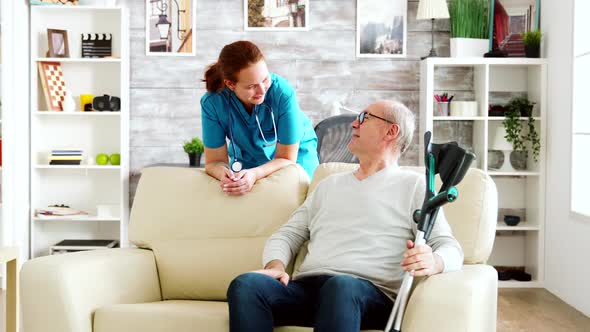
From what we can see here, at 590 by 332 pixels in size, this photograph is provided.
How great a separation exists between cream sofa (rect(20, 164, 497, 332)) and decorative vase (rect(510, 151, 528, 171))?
2.66m

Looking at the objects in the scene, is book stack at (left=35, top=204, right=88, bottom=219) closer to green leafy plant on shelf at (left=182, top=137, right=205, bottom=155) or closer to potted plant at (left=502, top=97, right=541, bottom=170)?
green leafy plant on shelf at (left=182, top=137, right=205, bottom=155)

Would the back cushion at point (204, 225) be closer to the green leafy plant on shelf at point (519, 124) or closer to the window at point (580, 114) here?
the window at point (580, 114)

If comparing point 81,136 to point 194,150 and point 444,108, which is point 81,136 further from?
point 444,108

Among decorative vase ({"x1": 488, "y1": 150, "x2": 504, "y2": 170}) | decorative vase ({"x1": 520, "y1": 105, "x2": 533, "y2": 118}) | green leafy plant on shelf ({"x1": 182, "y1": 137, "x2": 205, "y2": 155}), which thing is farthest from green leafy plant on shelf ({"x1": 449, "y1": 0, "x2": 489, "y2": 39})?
green leafy plant on shelf ({"x1": 182, "y1": 137, "x2": 205, "y2": 155})

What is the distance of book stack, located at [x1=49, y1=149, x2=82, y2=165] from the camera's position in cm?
521

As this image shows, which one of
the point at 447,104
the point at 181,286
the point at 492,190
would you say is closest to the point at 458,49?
the point at 447,104

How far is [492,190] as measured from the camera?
2.55 meters

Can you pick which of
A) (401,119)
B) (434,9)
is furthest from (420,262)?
(434,9)

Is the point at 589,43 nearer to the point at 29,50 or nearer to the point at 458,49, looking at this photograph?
the point at 458,49

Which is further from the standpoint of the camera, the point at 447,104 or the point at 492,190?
the point at 447,104

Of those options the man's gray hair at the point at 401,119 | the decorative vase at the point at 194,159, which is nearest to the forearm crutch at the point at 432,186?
the man's gray hair at the point at 401,119

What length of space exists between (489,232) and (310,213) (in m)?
0.59

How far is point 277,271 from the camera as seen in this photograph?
236 centimetres

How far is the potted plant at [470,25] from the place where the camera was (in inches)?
203
